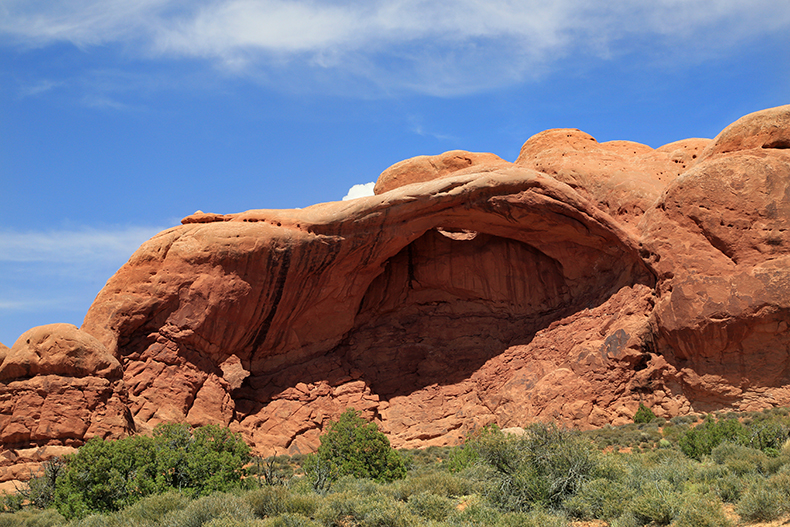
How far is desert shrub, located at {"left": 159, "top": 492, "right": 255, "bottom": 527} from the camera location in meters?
10.6

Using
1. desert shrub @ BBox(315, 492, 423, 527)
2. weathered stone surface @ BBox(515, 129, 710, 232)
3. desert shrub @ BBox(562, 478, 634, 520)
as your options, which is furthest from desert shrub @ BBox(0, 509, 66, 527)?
weathered stone surface @ BBox(515, 129, 710, 232)

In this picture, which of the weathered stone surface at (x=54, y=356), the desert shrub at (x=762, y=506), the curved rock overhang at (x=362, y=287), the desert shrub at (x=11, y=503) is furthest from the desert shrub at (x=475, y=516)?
the curved rock overhang at (x=362, y=287)

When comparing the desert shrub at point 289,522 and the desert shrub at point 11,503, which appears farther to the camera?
the desert shrub at point 11,503

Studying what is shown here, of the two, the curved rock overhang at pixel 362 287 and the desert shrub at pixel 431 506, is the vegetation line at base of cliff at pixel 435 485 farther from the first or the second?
the curved rock overhang at pixel 362 287

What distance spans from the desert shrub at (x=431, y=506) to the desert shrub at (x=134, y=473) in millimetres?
4778

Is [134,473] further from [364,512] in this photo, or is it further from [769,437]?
[769,437]

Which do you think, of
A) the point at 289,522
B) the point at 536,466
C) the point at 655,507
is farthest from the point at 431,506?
the point at 655,507

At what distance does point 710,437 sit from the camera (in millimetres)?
15031

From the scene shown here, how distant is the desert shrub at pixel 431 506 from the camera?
10.8 meters

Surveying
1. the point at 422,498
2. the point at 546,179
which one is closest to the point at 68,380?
the point at 422,498

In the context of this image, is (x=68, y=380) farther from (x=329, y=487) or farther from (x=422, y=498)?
(x=422, y=498)

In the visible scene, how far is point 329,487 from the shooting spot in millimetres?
13945

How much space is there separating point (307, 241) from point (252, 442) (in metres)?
6.90

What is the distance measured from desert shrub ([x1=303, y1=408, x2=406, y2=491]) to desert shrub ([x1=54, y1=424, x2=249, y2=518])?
2102 mm
